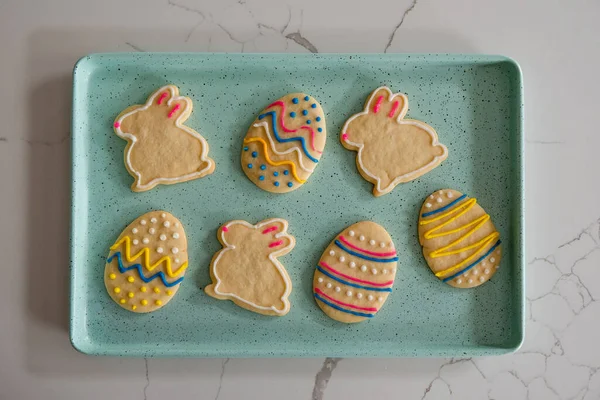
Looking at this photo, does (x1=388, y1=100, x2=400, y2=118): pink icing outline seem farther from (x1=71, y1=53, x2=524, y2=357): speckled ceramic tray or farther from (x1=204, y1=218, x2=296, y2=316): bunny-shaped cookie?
(x1=204, y1=218, x2=296, y2=316): bunny-shaped cookie

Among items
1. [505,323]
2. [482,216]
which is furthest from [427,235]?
[505,323]

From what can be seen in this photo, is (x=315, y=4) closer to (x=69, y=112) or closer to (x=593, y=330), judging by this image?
(x=69, y=112)

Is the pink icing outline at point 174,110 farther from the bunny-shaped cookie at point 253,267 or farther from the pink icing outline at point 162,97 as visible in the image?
the bunny-shaped cookie at point 253,267

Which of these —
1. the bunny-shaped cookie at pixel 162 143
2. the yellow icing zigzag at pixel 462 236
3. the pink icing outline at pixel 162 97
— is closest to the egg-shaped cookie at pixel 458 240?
the yellow icing zigzag at pixel 462 236

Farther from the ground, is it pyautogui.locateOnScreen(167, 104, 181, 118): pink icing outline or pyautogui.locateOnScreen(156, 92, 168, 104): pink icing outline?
pyautogui.locateOnScreen(156, 92, 168, 104): pink icing outline

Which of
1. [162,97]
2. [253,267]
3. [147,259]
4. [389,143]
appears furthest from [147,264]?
[389,143]

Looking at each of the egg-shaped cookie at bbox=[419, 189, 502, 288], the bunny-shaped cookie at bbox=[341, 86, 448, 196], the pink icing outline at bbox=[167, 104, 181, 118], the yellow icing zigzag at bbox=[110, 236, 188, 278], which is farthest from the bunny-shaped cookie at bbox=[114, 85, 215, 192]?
the egg-shaped cookie at bbox=[419, 189, 502, 288]

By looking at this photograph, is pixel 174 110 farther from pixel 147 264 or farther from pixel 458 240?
pixel 458 240
